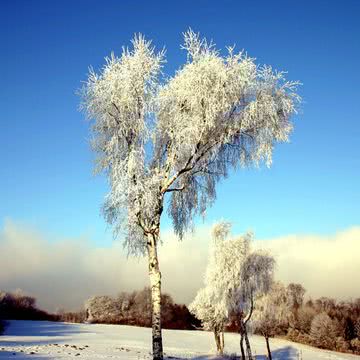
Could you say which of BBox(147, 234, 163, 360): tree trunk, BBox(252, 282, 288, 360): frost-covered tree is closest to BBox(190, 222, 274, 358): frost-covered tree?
BBox(252, 282, 288, 360): frost-covered tree

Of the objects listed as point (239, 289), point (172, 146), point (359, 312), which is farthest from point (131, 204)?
point (359, 312)

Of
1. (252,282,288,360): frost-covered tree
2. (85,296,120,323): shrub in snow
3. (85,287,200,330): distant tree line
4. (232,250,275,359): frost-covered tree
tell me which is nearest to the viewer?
(232,250,275,359): frost-covered tree

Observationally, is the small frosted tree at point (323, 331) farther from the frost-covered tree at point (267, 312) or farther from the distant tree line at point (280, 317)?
the frost-covered tree at point (267, 312)

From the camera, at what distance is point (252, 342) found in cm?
7419

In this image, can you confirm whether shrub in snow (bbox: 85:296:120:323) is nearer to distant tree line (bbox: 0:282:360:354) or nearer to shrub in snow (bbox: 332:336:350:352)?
distant tree line (bbox: 0:282:360:354)

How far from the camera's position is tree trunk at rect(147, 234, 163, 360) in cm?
A: 1672

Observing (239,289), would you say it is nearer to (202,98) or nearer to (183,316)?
(202,98)

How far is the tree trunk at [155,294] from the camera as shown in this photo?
16719mm

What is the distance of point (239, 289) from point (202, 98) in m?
21.4

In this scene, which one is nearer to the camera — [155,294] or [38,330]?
[155,294]

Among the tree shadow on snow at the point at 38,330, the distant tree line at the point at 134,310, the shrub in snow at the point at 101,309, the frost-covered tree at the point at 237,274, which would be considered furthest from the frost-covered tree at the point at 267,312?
the shrub in snow at the point at 101,309

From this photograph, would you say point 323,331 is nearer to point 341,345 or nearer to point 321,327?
point 321,327

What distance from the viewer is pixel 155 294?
57.4 feet

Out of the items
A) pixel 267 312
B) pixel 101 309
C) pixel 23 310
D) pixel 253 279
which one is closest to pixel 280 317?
pixel 267 312
